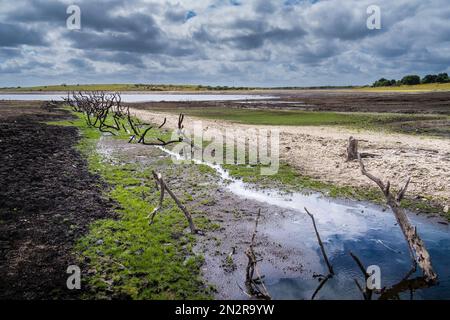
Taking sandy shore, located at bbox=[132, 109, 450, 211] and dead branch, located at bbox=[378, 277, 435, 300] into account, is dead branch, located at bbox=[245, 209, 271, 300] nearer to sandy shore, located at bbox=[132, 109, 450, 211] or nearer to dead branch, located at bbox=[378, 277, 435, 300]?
dead branch, located at bbox=[378, 277, 435, 300]

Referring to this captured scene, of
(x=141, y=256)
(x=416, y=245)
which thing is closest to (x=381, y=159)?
(x=416, y=245)

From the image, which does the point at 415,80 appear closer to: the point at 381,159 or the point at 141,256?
the point at 381,159

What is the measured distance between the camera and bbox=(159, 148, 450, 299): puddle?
28.9 ft

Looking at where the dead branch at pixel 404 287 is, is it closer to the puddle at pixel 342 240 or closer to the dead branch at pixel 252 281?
the puddle at pixel 342 240

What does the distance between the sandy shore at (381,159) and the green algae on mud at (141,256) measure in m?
9.80

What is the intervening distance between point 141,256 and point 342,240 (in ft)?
22.1

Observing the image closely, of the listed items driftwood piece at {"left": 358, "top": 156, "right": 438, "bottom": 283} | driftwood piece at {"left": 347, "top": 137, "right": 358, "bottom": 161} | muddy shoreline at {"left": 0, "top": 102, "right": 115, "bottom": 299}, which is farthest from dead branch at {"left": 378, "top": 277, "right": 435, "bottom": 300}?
driftwood piece at {"left": 347, "top": 137, "right": 358, "bottom": 161}

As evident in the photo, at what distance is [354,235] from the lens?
477 inches

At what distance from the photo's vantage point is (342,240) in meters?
11.7

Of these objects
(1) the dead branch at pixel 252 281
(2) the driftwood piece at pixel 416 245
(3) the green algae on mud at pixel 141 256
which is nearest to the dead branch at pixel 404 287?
(2) the driftwood piece at pixel 416 245

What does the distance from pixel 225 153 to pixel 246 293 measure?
18.4 m

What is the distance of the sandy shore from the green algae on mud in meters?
9.80
